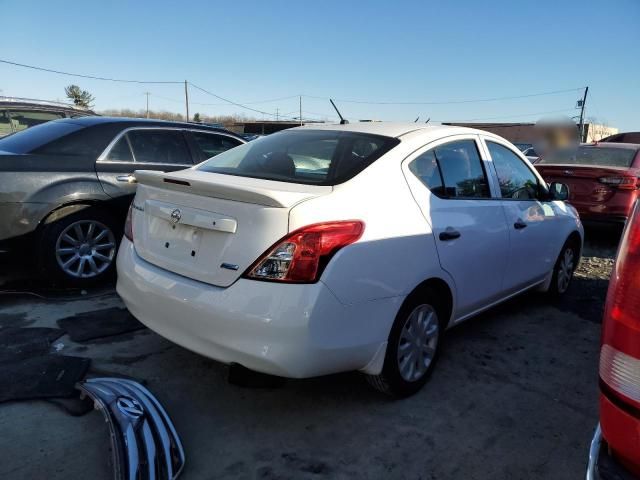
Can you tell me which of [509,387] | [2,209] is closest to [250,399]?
[509,387]

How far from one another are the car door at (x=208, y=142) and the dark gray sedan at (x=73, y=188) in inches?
16.7

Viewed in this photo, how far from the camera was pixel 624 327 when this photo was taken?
1.45m

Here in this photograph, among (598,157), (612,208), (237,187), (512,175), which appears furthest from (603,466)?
(598,157)

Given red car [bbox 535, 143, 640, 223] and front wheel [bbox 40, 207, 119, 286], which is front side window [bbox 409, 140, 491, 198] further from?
red car [bbox 535, 143, 640, 223]

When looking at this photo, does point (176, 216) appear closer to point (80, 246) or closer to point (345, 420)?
point (345, 420)

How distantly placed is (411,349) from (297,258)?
1.05 metres

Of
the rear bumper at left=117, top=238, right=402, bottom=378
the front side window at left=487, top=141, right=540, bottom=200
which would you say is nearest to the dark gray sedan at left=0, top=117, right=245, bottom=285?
the rear bumper at left=117, top=238, right=402, bottom=378

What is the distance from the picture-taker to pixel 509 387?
128 inches

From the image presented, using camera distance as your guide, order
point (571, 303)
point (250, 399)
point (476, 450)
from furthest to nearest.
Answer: point (571, 303) < point (250, 399) < point (476, 450)

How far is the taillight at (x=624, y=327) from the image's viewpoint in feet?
4.69

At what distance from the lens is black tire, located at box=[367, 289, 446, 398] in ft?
9.11

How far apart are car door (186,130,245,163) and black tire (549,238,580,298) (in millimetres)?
3661

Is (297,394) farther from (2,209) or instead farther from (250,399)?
(2,209)

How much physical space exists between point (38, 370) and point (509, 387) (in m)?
2.88
